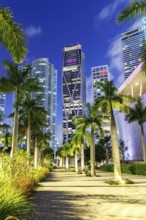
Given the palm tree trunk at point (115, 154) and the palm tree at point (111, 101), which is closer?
the palm tree trunk at point (115, 154)

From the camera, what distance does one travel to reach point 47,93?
192 meters

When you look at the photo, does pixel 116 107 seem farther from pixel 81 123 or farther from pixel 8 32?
pixel 8 32

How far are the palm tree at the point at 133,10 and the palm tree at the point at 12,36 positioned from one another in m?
4.57

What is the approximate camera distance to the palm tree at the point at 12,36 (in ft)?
30.8

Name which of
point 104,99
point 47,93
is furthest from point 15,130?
point 47,93

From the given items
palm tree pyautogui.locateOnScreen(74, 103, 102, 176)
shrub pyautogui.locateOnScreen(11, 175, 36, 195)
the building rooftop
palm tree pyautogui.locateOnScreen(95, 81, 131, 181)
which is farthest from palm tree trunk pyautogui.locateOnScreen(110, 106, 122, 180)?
the building rooftop

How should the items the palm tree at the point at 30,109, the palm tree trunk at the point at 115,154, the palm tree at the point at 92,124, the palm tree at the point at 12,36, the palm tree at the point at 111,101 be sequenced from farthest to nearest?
the palm tree at the point at 92,124
the palm tree at the point at 30,109
the palm tree at the point at 111,101
the palm tree trunk at the point at 115,154
the palm tree at the point at 12,36

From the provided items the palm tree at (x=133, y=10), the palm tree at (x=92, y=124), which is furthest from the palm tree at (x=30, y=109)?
the palm tree at (x=133, y=10)

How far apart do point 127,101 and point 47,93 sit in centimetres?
17367

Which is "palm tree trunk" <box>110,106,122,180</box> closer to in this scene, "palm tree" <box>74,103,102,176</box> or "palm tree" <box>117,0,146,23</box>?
"palm tree" <box>74,103,102,176</box>

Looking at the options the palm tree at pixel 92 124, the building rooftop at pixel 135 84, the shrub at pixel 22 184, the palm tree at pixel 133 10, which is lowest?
the shrub at pixel 22 184

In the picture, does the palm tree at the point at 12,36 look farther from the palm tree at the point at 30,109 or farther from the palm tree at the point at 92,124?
the palm tree at the point at 92,124

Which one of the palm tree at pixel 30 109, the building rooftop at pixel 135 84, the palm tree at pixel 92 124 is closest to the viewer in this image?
the palm tree at pixel 30 109

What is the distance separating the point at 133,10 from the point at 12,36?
5556 mm
